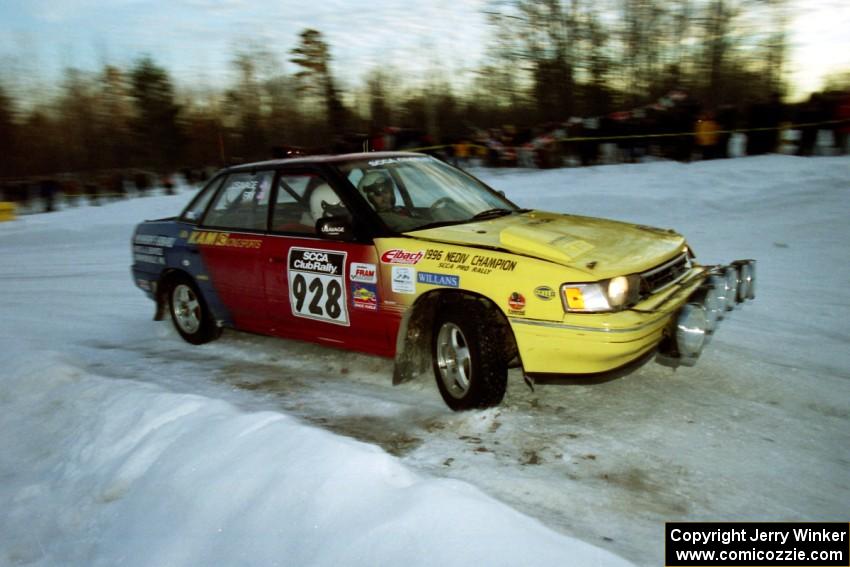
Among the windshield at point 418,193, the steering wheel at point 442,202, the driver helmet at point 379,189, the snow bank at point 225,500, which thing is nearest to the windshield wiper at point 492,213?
the windshield at point 418,193

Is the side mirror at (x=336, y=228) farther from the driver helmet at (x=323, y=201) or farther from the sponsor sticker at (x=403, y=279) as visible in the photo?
the sponsor sticker at (x=403, y=279)

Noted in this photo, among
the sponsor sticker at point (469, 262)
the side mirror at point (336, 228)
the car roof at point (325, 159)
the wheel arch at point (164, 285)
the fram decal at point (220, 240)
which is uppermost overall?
the car roof at point (325, 159)

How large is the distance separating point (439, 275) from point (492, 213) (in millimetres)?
1029

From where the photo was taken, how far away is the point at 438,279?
4035mm

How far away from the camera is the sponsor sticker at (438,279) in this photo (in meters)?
3.96

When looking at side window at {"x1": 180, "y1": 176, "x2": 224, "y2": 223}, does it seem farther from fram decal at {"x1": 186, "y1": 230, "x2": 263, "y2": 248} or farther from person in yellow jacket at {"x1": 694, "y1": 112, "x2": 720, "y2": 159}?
person in yellow jacket at {"x1": 694, "y1": 112, "x2": 720, "y2": 159}

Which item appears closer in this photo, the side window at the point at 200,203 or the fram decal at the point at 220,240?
the fram decal at the point at 220,240

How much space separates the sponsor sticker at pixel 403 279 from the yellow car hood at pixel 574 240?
0.24 metres

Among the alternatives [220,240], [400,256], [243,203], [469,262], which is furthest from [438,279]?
[220,240]

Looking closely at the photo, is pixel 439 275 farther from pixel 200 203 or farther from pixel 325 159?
pixel 200 203

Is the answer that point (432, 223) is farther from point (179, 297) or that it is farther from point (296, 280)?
point (179, 297)

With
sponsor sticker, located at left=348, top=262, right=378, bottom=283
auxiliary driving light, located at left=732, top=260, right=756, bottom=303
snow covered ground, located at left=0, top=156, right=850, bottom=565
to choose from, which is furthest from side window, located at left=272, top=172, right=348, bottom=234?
auxiliary driving light, located at left=732, top=260, right=756, bottom=303

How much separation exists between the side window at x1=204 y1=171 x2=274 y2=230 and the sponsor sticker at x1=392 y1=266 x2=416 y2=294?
1.47 metres

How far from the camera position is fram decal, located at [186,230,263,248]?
5246 millimetres
